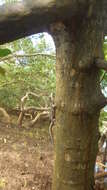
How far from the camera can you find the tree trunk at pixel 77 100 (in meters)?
0.74

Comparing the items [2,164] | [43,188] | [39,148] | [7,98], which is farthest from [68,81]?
[7,98]

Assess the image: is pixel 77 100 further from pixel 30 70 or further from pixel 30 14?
pixel 30 70

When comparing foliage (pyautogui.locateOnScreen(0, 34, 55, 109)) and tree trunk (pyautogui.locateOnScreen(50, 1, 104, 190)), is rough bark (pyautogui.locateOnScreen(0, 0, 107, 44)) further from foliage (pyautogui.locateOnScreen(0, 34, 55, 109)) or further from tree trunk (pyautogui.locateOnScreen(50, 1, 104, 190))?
foliage (pyautogui.locateOnScreen(0, 34, 55, 109))

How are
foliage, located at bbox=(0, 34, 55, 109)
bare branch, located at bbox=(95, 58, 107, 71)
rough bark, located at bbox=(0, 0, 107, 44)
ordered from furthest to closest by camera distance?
foliage, located at bbox=(0, 34, 55, 109), bare branch, located at bbox=(95, 58, 107, 71), rough bark, located at bbox=(0, 0, 107, 44)

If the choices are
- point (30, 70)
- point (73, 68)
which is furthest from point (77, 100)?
point (30, 70)

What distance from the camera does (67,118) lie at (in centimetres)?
83

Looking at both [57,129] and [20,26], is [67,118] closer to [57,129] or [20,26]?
[57,129]

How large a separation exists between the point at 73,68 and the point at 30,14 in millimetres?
252

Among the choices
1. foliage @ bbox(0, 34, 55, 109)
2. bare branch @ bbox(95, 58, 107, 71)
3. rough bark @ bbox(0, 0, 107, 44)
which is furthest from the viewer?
foliage @ bbox(0, 34, 55, 109)

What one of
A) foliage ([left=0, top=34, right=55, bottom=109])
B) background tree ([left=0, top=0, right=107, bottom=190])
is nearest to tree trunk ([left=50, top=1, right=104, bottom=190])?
background tree ([left=0, top=0, right=107, bottom=190])

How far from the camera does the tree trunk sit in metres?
0.74

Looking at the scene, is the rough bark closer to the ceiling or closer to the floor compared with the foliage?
closer to the ceiling

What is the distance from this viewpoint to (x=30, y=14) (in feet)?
1.93

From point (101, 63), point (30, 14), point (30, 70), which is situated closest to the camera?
point (30, 14)
